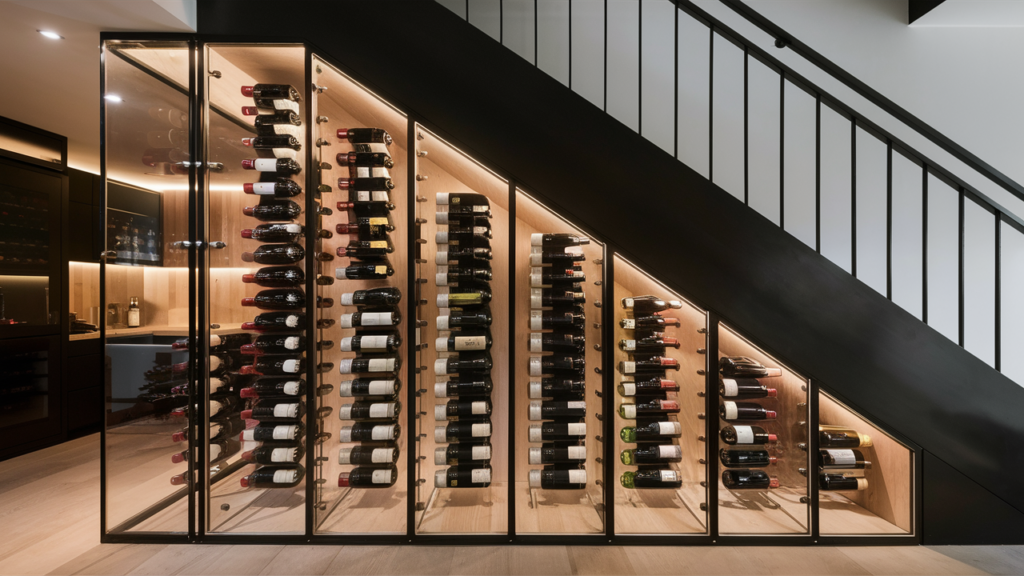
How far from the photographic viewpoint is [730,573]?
187cm

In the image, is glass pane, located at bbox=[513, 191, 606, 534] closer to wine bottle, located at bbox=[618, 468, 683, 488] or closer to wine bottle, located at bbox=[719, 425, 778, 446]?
wine bottle, located at bbox=[618, 468, 683, 488]

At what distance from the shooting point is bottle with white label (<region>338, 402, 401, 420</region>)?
2.13 metres

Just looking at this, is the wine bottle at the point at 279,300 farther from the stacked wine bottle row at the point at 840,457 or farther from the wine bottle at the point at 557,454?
the stacked wine bottle row at the point at 840,457

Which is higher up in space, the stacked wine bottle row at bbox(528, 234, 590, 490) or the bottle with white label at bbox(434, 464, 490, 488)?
the stacked wine bottle row at bbox(528, 234, 590, 490)

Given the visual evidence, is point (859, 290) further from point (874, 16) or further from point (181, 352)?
point (181, 352)

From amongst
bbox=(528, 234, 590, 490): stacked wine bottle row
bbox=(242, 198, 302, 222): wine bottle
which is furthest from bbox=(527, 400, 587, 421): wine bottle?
bbox=(242, 198, 302, 222): wine bottle

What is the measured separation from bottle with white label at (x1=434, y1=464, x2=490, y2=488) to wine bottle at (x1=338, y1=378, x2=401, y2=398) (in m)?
0.48

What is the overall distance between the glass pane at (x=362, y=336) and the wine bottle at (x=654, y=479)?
45.8 inches

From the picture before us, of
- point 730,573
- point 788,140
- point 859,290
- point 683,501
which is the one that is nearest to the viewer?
point 730,573

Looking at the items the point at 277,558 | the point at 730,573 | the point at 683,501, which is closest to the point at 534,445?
the point at 683,501

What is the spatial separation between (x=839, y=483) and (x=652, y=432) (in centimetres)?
100

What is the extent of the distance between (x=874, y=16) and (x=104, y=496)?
5.39 meters

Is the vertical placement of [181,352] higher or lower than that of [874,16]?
lower

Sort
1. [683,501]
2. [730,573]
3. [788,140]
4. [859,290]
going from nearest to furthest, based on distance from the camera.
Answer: [730,573] → [859,290] → [683,501] → [788,140]
